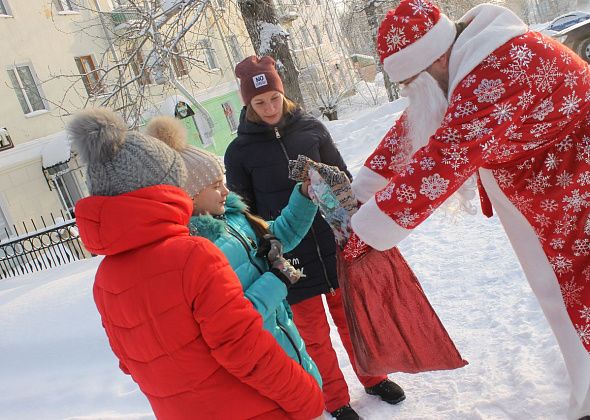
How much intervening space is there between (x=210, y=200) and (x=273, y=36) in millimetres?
4809

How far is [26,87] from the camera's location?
15719mm

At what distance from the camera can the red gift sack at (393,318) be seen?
224 cm

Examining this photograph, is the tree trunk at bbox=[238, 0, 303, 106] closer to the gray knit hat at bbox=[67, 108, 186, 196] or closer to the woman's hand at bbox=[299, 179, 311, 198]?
the woman's hand at bbox=[299, 179, 311, 198]

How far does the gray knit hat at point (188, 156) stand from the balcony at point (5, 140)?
1406 centimetres

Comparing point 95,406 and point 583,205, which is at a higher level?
point 583,205

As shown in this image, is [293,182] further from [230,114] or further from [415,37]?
[230,114]

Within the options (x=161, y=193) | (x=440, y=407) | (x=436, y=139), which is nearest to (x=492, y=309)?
(x=440, y=407)

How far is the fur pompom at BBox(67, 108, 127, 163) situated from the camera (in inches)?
60.7

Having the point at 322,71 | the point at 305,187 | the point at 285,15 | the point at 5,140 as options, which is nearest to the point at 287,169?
the point at 305,187

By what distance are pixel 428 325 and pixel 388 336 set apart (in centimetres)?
18

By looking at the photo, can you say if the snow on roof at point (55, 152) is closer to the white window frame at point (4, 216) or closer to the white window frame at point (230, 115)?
the white window frame at point (4, 216)

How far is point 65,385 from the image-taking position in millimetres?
3953

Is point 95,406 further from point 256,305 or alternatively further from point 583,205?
point 583,205

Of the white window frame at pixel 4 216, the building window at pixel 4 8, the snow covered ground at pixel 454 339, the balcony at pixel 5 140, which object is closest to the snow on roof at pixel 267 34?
the snow covered ground at pixel 454 339
